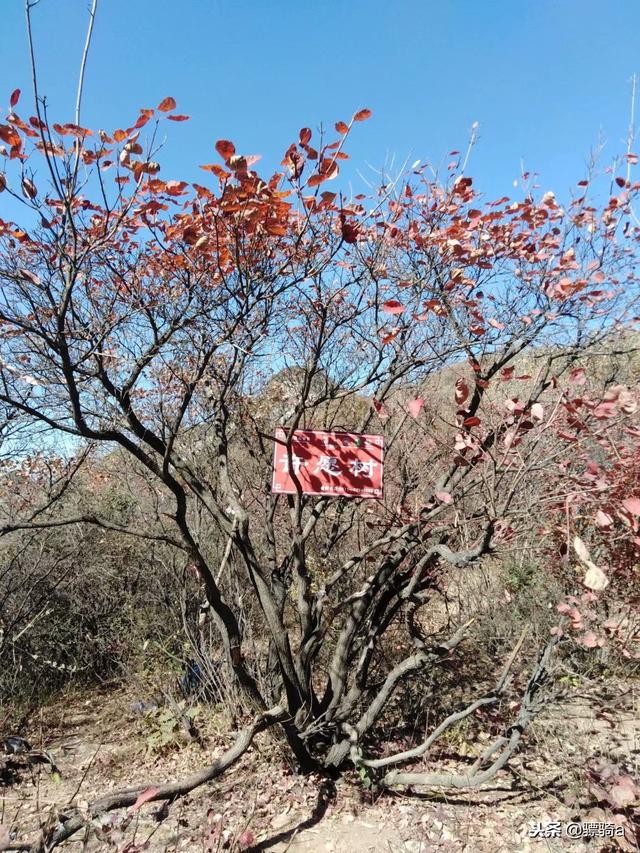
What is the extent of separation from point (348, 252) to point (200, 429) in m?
2.31

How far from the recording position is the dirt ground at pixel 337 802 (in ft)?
8.29

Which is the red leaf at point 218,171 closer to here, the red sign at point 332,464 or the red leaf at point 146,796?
the red sign at point 332,464

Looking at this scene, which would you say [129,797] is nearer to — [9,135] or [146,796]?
[146,796]

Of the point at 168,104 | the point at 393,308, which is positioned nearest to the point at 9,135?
the point at 168,104

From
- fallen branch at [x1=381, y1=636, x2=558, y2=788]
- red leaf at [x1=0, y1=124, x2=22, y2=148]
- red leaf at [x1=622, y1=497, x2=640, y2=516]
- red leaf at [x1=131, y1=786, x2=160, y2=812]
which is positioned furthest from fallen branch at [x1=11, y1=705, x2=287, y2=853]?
red leaf at [x1=0, y1=124, x2=22, y2=148]

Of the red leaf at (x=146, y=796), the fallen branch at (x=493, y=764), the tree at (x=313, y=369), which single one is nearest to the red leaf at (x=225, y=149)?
the tree at (x=313, y=369)

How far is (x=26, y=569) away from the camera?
4.85 meters

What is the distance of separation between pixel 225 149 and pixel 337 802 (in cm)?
349

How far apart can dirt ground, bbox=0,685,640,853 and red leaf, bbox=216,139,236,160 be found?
8.63ft

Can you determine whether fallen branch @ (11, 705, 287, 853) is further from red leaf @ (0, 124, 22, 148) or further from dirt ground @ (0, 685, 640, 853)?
red leaf @ (0, 124, 22, 148)

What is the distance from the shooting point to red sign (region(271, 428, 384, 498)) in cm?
264

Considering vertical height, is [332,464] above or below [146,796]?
above

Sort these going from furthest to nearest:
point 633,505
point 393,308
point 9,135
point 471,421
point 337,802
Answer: point 337,802 → point 393,308 → point 471,421 → point 9,135 → point 633,505

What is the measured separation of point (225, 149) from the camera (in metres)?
1.98
